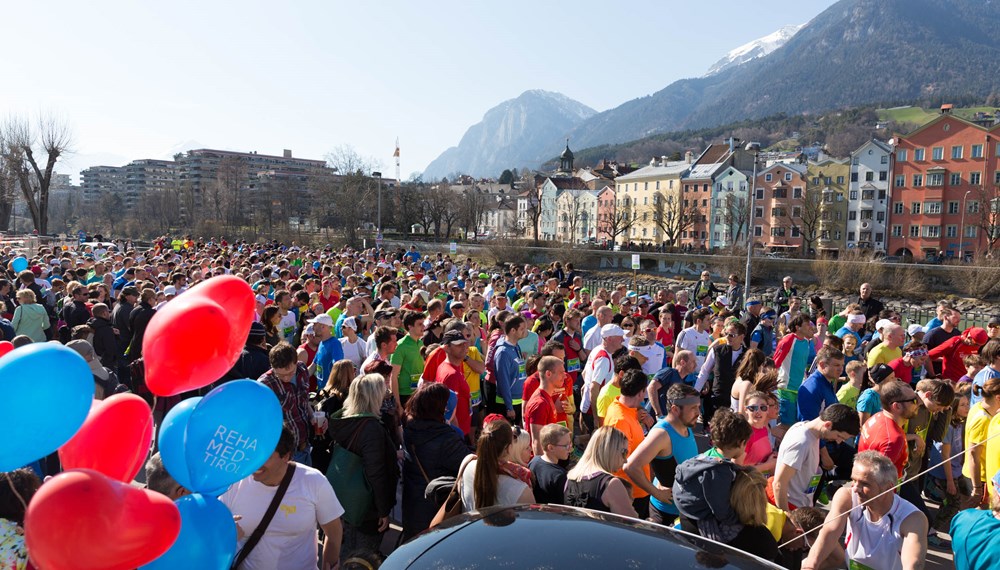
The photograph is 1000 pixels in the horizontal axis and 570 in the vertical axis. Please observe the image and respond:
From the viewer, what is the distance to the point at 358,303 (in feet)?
29.2

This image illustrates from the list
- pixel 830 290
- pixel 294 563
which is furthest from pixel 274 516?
pixel 830 290

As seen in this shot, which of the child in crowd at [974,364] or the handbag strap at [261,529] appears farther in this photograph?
the child in crowd at [974,364]

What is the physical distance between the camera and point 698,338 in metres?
8.61

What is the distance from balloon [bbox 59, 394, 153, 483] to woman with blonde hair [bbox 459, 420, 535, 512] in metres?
1.61

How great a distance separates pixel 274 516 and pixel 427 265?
1780 centimetres

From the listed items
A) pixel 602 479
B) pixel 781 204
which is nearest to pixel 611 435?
pixel 602 479

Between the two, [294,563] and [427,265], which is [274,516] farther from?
[427,265]

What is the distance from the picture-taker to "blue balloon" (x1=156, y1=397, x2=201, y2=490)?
2.72 m

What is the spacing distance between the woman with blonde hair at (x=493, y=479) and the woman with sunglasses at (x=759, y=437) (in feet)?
6.47

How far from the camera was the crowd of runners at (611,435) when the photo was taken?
11.1 feet

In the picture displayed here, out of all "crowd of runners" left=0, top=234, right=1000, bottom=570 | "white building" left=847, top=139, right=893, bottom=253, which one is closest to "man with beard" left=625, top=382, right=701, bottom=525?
"crowd of runners" left=0, top=234, right=1000, bottom=570

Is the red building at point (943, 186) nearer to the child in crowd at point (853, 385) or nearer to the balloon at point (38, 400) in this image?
the child in crowd at point (853, 385)

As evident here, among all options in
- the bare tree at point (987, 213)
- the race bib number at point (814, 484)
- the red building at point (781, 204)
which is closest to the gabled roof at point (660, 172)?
the red building at point (781, 204)

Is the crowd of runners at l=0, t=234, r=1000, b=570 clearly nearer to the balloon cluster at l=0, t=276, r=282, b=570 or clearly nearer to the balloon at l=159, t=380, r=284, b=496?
the balloon cluster at l=0, t=276, r=282, b=570
